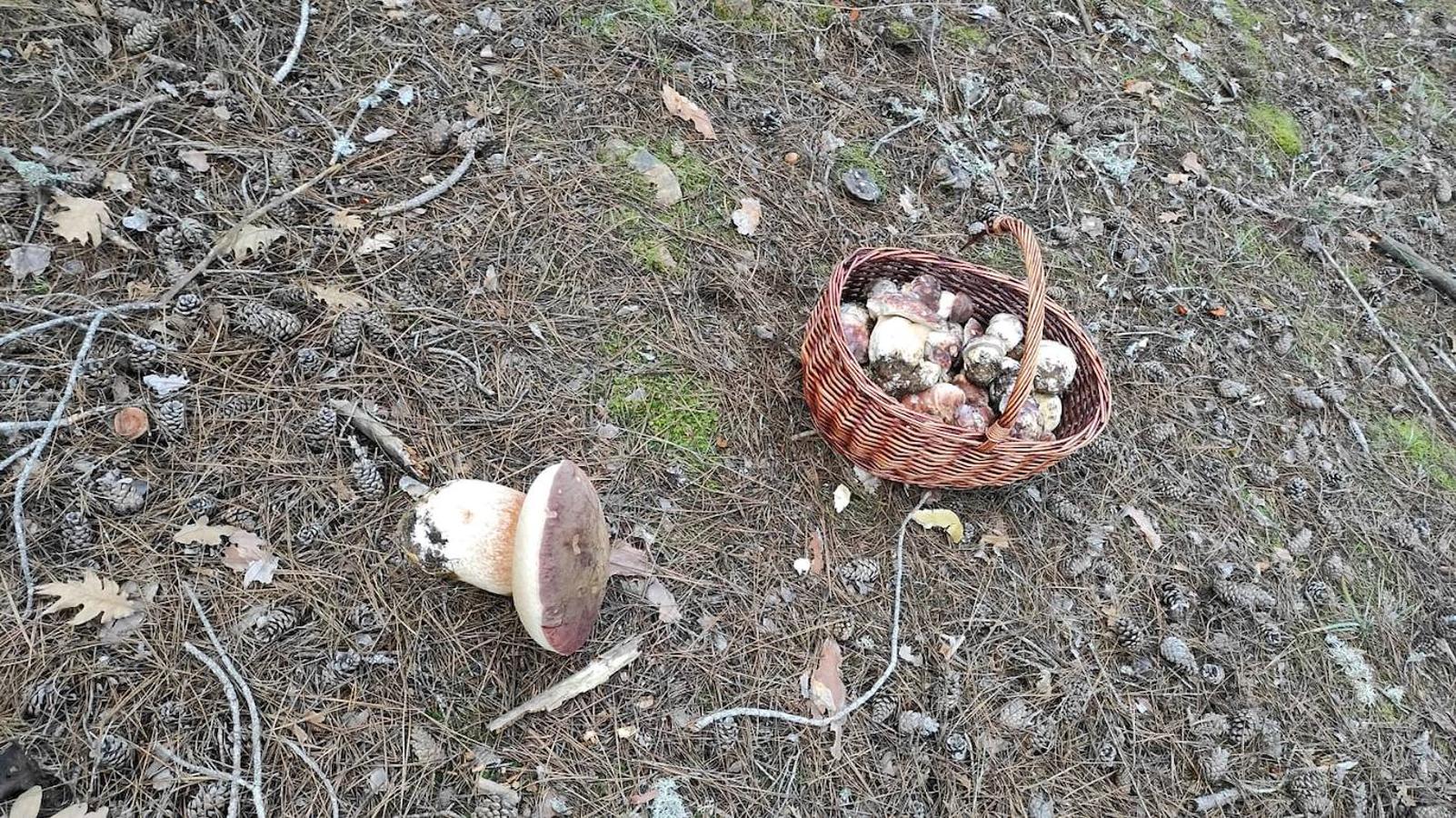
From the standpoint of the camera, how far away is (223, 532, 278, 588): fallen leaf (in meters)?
Result: 2.07

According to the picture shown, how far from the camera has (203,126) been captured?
2631 millimetres

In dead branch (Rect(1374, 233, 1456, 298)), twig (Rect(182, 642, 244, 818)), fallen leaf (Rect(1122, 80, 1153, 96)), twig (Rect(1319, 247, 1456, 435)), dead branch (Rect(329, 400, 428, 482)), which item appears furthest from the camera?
fallen leaf (Rect(1122, 80, 1153, 96))

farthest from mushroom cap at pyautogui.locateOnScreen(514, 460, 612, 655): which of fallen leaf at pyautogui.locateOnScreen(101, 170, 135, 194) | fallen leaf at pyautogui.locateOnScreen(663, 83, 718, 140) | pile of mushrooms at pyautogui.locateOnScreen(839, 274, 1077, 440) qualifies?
fallen leaf at pyautogui.locateOnScreen(663, 83, 718, 140)

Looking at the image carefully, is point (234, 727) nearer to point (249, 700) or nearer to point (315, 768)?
point (249, 700)

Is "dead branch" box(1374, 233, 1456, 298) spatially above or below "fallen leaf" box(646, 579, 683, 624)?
below

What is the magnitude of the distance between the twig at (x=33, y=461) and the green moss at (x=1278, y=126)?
17.6 feet

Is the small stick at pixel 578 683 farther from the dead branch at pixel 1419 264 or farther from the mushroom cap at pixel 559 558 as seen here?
the dead branch at pixel 1419 264

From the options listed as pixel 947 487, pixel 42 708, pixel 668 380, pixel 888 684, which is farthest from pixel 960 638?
pixel 42 708

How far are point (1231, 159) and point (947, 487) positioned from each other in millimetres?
2887

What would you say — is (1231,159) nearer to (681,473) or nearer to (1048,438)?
(1048,438)

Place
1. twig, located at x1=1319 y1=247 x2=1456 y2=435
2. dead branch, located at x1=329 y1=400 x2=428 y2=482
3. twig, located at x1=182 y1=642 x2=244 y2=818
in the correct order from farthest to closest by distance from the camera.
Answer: twig, located at x1=1319 y1=247 x2=1456 y2=435 < dead branch, located at x1=329 y1=400 x2=428 y2=482 < twig, located at x1=182 y1=642 x2=244 y2=818

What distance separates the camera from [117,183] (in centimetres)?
240

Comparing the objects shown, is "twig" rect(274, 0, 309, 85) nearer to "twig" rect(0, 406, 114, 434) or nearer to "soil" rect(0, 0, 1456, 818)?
"soil" rect(0, 0, 1456, 818)

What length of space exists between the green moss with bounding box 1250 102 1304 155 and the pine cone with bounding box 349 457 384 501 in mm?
4821
